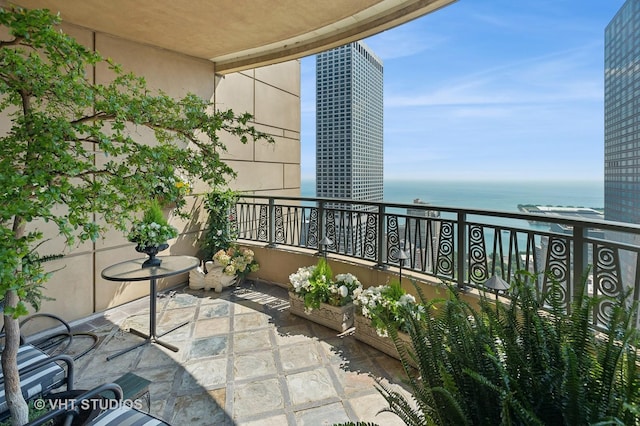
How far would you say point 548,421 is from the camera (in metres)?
0.66

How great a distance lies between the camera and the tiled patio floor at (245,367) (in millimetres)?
2064

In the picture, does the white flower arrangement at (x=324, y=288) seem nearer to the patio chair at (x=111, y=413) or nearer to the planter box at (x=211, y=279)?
the planter box at (x=211, y=279)

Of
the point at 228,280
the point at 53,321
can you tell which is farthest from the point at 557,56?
the point at 53,321

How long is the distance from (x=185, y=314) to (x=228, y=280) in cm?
87

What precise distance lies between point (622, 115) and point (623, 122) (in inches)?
5.0

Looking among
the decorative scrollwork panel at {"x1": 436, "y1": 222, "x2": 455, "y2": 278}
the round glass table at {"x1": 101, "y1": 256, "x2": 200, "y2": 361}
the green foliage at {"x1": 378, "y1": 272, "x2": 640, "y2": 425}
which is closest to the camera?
the green foliage at {"x1": 378, "y1": 272, "x2": 640, "y2": 425}

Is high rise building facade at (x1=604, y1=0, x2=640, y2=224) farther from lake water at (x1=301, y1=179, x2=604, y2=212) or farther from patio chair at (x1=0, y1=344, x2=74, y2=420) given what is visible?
patio chair at (x1=0, y1=344, x2=74, y2=420)

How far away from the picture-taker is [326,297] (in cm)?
330

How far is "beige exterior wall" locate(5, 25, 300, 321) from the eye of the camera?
3361 millimetres

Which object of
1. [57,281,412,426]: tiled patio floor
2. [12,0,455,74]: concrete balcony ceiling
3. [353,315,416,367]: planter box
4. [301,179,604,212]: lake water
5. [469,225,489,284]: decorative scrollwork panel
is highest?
[12,0,455,74]: concrete balcony ceiling

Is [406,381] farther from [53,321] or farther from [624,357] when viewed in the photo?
[53,321]

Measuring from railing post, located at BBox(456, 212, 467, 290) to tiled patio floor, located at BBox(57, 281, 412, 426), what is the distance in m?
0.98

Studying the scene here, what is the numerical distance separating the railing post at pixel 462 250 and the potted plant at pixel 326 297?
3.25ft

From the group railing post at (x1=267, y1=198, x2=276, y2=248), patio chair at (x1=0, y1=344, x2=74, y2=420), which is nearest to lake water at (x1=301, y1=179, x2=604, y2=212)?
railing post at (x1=267, y1=198, x2=276, y2=248)
